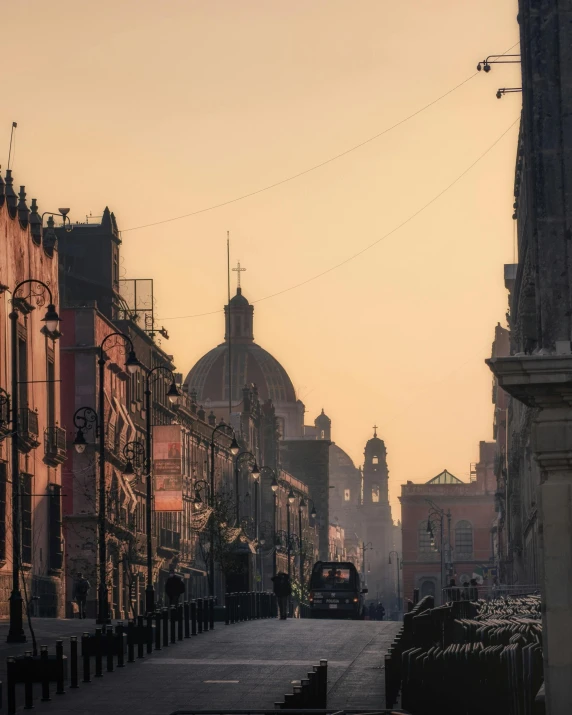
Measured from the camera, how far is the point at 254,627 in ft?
151

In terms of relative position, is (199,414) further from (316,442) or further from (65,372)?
(316,442)

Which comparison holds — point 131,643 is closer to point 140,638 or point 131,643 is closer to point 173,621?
point 140,638

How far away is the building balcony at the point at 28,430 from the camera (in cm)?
5778

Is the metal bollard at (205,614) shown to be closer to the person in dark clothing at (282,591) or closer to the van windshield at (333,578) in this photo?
the person in dark clothing at (282,591)

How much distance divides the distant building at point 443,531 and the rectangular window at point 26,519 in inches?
4193

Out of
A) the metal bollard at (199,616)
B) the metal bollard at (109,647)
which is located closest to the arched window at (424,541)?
the metal bollard at (199,616)

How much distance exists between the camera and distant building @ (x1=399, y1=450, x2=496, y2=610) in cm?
16875

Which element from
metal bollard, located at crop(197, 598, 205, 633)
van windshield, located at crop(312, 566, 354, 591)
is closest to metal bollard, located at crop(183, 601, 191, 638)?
metal bollard, located at crop(197, 598, 205, 633)

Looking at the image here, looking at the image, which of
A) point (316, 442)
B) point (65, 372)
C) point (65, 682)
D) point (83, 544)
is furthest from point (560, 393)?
point (316, 442)

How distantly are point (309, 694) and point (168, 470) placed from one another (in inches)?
2161

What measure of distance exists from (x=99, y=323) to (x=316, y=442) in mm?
114391

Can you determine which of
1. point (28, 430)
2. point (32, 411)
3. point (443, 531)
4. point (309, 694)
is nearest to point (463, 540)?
point (443, 531)

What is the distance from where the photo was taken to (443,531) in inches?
6801

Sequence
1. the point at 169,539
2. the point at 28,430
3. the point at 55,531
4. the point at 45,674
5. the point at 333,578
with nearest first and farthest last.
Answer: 1. the point at 45,674
2. the point at 28,430
3. the point at 55,531
4. the point at 333,578
5. the point at 169,539
